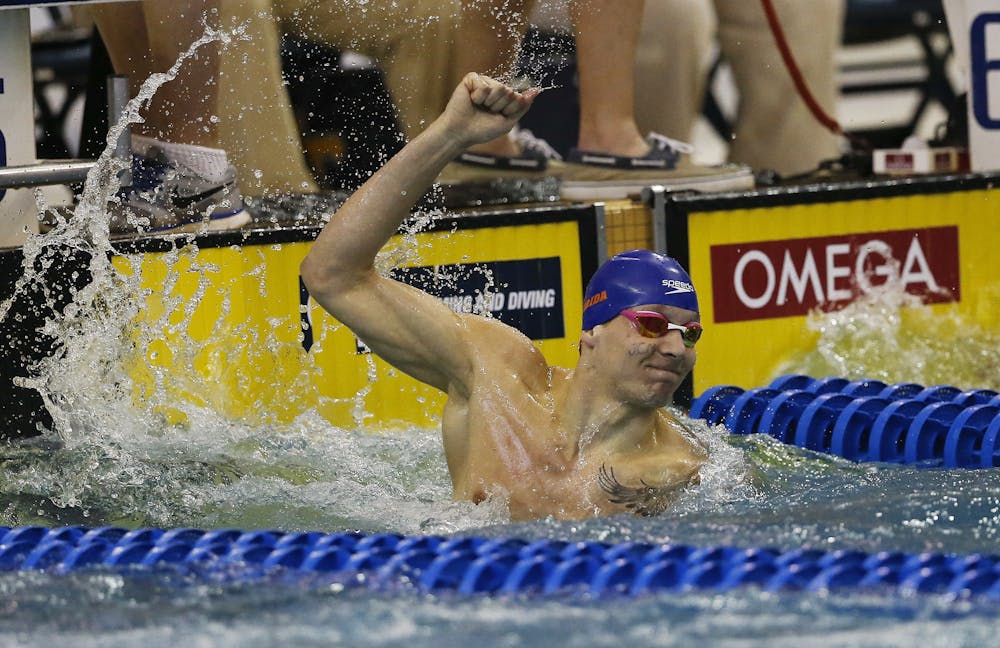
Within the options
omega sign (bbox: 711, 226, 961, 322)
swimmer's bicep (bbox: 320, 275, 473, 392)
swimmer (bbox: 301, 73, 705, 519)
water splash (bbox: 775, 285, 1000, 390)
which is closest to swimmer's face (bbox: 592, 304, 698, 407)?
swimmer (bbox: 301, 73, 705, 519)

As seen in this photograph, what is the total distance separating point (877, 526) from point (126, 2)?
7.44ft

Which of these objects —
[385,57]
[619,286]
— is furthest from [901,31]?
[619,286]

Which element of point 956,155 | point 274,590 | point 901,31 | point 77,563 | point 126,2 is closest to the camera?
point 274,590

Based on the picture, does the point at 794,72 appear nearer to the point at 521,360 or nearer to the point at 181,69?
the point at 181,69

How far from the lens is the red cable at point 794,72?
188 inches

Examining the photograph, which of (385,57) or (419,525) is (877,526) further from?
(385,57)

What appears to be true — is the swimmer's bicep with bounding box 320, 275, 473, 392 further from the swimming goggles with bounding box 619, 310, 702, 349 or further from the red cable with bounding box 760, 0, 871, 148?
the red cable with bounding box 760, 0, 871, 148

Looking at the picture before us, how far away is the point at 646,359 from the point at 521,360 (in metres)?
0.28

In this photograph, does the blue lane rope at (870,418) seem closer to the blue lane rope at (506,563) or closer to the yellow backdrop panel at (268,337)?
the yellow backdrop panel at (268,337)

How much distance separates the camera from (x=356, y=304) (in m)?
2.60

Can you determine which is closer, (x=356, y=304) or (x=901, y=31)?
(x=356, y=304)

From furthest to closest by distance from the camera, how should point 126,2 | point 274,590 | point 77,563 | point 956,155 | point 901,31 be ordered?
point 901,31
point 956,155
point 126,2
point 77,563
point 274,590

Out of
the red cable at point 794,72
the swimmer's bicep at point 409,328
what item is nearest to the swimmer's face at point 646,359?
the swimmer's bicep at point 409,328

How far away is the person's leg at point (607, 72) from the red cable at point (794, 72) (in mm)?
666
